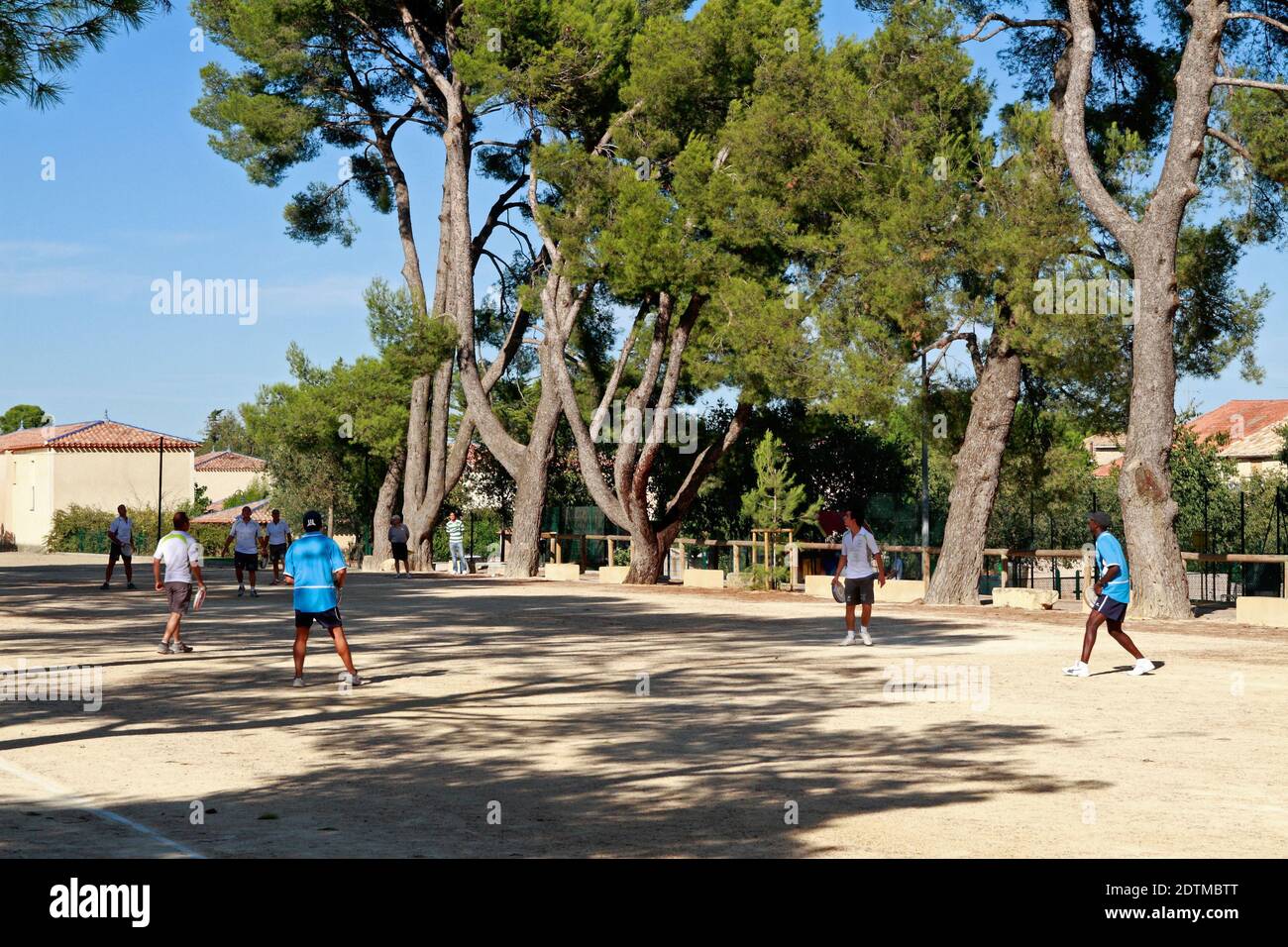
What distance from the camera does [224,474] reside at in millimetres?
103812

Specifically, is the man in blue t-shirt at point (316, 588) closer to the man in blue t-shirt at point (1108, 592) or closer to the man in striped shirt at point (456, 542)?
the man in blue t-shirt at point (1108, 592)

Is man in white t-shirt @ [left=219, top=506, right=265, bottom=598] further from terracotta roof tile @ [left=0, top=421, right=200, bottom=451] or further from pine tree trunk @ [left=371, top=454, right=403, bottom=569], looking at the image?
terracotta roof tile @ [left=0, top=421, right=200, bottom=451]

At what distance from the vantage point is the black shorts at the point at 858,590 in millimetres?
19625

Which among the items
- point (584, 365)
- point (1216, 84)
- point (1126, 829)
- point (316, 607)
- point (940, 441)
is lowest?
point (1126, 829)

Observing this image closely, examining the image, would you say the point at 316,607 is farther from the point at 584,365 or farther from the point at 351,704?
the point at 584,365

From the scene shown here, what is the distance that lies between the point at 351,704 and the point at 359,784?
13.1ft

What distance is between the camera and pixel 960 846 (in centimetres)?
738

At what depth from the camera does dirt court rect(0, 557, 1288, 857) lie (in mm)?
7684

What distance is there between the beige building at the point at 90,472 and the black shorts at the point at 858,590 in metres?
60.3

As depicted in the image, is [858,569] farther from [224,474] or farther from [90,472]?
[224,474]

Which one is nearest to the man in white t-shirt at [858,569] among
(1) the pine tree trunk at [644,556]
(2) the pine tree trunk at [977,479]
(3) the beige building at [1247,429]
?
(2) the pine tree trunk at [977,479]

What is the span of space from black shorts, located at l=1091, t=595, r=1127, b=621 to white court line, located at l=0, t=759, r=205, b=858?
1108 cm

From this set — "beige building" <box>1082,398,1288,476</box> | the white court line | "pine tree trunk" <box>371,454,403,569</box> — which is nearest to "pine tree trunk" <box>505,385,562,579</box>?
"pine tree trunk" <box>371,454,403,569</box>
